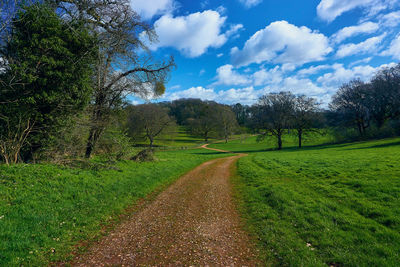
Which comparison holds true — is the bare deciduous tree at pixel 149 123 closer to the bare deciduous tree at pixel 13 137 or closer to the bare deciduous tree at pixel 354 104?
the bare deciduous tree at pixel 13 137

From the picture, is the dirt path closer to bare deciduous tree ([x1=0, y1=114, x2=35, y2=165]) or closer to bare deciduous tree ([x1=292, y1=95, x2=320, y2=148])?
bare deciduous tree ([x1=0, y1=114, x2=35, y2=165])

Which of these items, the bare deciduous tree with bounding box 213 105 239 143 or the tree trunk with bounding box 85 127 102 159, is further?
the bare deciduous tree with bounding box 213 105 239 143

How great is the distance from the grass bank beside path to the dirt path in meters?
0.86

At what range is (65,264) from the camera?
4031mm

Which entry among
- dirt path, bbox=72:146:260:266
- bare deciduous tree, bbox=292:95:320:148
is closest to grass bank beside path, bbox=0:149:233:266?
dirt path, bbox=72:146:260:266

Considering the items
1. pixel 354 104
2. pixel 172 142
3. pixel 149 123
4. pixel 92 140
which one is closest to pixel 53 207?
pixel 92 140

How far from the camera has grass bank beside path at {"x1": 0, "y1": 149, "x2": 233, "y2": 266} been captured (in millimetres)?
4250

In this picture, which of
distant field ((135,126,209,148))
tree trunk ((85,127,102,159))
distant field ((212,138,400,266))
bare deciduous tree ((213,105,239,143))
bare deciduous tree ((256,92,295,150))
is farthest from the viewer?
bare deciduous tree ((213,105,239,143))

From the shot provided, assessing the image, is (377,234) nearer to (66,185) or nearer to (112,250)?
(112,250)

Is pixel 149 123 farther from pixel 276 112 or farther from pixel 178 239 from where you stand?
pixel 178 239

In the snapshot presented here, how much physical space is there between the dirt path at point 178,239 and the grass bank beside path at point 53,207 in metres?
0.86

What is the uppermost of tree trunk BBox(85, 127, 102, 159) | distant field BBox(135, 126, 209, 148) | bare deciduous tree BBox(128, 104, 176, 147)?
bare deciduous tree BBox(128, 104, 176, 147)

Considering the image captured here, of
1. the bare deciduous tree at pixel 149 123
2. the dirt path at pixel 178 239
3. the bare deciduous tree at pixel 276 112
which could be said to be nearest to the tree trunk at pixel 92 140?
the dirt path at pixel 178 239

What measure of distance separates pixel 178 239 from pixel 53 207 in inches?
180
